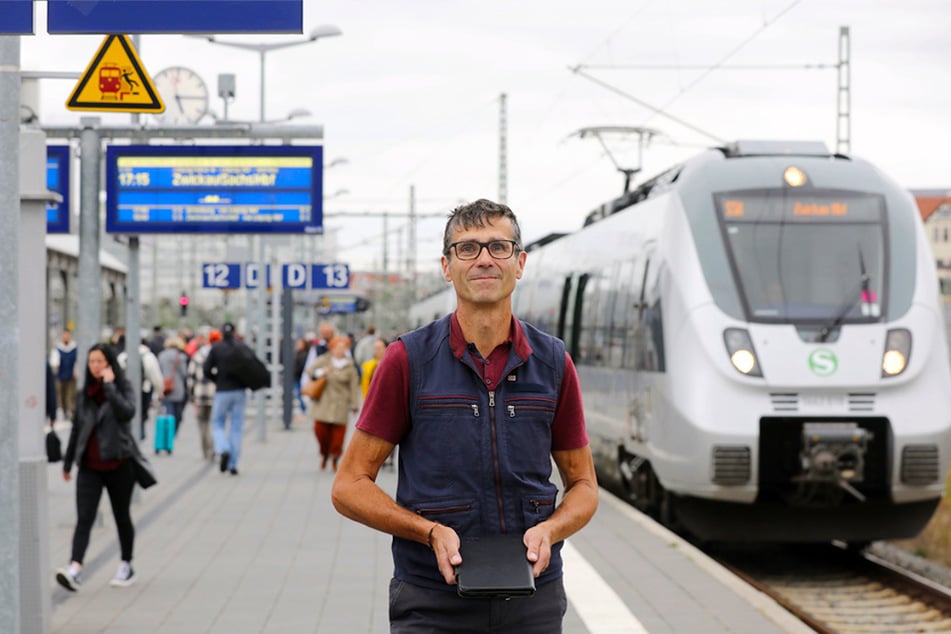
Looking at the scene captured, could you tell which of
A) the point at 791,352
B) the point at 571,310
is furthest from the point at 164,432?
the point at 791,352

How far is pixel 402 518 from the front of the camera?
3830 millimetres

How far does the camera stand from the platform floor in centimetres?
875

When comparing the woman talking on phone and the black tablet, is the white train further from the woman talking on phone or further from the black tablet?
the black tablet

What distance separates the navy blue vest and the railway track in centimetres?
591

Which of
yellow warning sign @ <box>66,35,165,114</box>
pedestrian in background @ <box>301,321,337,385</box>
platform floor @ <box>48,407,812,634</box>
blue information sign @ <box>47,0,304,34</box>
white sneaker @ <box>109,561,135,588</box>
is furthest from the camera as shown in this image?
pedestrian in background @ <box>301,321,337,385</box>

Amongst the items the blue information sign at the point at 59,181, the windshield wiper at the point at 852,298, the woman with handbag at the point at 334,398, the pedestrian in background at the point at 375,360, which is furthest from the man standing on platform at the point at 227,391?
the windshield wiper at the point at 852,298

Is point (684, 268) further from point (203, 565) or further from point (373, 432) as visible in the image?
point (373, 432)

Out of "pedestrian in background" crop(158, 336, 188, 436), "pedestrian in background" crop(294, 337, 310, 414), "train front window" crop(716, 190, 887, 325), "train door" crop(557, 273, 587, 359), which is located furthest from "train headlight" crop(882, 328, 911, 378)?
"pedestrian in background" crop(294, 337, 310, 414)

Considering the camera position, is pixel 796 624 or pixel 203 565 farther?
pixel 203 565

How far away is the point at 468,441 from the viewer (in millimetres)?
3854

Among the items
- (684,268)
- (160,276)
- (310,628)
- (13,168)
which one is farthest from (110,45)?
(160,276)

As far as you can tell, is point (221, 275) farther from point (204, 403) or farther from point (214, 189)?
point (214, 189)

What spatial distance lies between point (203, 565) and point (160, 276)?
145905mm

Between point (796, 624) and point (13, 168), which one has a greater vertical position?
point (13, 168)
